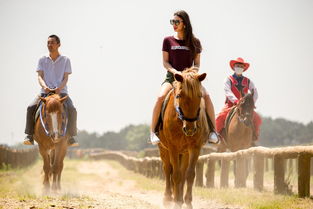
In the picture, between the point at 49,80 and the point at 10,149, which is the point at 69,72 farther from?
the point at 10,149

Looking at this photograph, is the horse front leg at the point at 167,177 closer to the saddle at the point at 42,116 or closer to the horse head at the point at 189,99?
the horse head at the point at 189,99

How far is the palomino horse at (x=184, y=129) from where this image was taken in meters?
8.05

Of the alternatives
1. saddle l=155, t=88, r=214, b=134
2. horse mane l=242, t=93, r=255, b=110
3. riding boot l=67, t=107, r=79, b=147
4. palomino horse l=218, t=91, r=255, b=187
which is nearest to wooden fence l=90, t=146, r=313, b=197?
palomino horse l=218, t=91, r=255, b=187

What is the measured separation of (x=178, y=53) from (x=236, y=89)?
6117 millimetres

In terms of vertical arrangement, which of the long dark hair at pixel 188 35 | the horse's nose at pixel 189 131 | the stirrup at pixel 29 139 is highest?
the long dark hair at pixel 188 35

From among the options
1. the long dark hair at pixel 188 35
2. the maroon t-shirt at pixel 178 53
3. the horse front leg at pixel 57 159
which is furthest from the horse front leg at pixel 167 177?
the horse front leg at pixel 57 159

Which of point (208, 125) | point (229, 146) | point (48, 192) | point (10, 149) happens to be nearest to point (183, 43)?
point (208, 125)

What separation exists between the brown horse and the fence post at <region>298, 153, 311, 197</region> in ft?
16.9

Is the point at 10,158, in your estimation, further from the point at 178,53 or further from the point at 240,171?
the point at 178,53

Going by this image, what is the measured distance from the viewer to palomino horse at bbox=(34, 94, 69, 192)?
11.6 m

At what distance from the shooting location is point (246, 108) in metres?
14.3

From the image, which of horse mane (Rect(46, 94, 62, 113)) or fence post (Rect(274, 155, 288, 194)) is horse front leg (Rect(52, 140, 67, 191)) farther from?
fence post (Rect(274, 155, 288, 194))

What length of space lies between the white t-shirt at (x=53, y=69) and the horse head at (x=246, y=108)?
4.92 metres

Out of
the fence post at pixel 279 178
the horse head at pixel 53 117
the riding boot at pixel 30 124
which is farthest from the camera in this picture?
the riding boot at pixel 30 124
